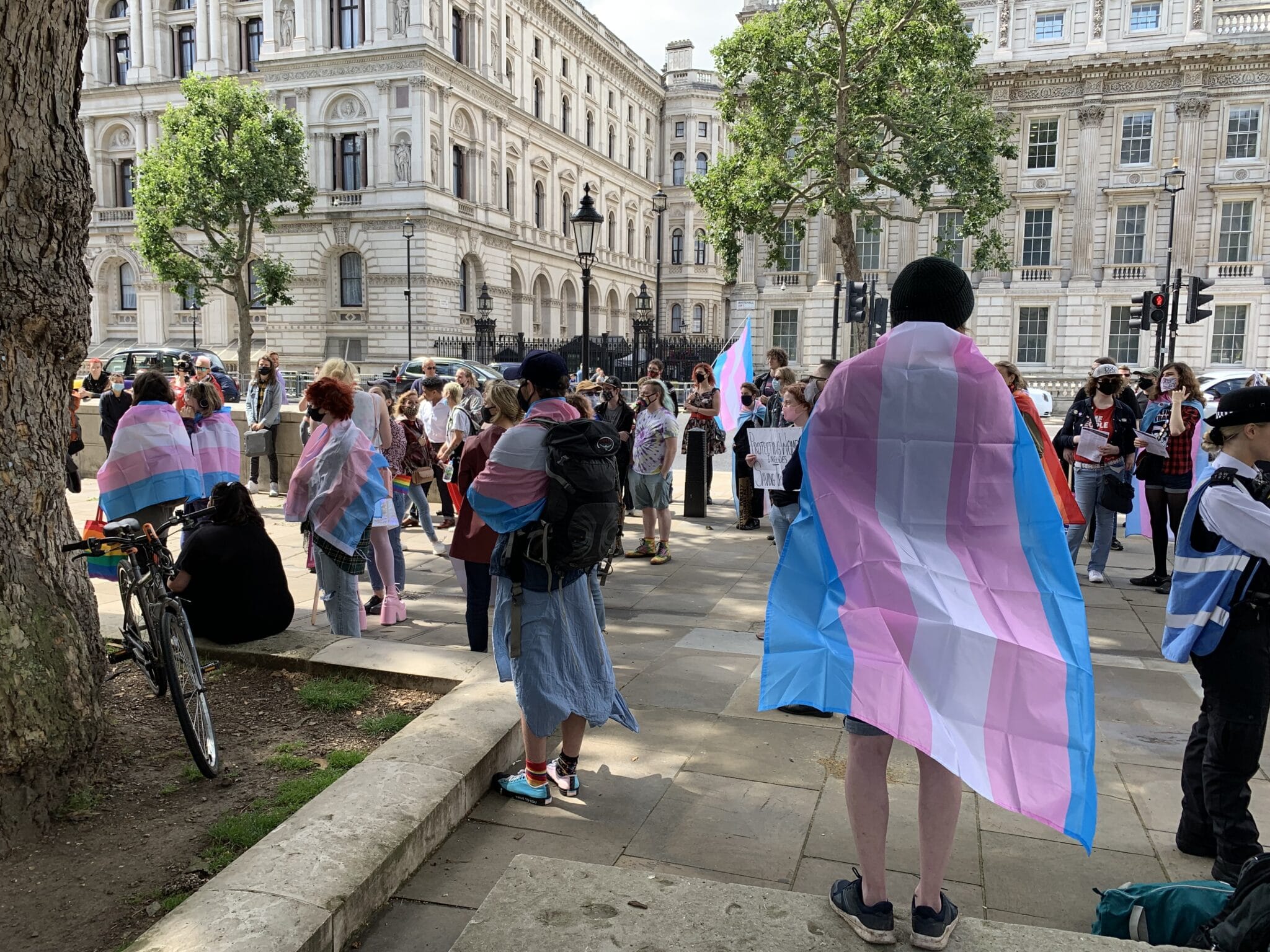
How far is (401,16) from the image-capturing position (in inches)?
1703

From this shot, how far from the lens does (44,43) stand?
3.72 meters

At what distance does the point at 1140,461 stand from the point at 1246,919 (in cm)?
713

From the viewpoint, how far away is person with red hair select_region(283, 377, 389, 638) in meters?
6.10

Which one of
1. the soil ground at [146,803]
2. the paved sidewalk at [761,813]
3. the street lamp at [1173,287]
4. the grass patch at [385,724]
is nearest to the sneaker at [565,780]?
the paved sidewalk at [761,813]

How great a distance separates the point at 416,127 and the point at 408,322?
8.71 meters

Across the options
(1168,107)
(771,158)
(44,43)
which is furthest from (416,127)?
(44,43)

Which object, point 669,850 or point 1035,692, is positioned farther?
point 669,850

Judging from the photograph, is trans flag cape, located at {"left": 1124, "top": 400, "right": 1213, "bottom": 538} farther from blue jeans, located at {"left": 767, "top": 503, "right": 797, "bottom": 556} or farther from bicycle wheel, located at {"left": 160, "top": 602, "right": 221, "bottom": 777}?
bicycle wheel, located at {"left": 160, "top": 602, "right": 221, "bottom": 777}

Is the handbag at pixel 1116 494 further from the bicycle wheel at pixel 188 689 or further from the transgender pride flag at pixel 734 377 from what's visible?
the bicycle wheel at pixel 188 689

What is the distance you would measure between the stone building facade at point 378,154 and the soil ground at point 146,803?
40.0 metres

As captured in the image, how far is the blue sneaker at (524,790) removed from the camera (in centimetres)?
408

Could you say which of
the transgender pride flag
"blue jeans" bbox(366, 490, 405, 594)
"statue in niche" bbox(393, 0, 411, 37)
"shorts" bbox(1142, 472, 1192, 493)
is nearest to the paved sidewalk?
"blue jeans" bbox(366, 490, 405, 594)

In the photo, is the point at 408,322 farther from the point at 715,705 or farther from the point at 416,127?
the point at 715,705

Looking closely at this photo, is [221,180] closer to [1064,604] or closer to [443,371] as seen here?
[443,371]
